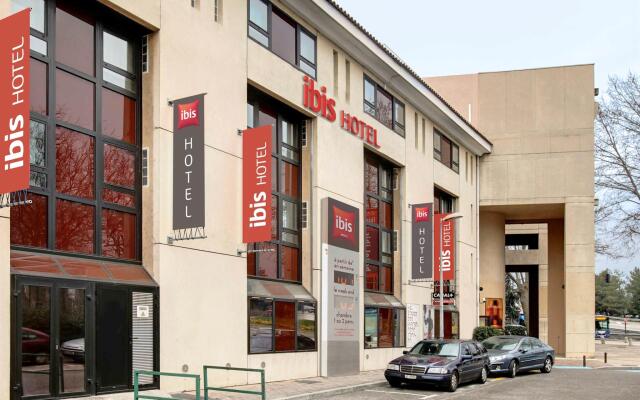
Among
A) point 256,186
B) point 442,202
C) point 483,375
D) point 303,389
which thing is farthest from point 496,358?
point 442,202

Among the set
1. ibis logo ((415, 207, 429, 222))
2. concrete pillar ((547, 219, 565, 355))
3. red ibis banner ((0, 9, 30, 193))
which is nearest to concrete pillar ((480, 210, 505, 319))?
concrete pillar ((547, 219, 565, 355))

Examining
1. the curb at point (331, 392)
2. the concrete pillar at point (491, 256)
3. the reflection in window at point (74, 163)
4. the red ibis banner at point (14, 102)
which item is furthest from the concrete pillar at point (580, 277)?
the red ibis banner at point (14, 102)

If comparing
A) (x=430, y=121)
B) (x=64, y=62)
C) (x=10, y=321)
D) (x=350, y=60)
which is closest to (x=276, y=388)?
(x=10, y=321)

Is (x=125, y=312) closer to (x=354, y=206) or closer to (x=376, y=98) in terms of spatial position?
(x=354, y=206)

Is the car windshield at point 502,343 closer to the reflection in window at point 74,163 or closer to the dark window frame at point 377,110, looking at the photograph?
the dark window frame at point 377,110

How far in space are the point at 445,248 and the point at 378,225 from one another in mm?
5518

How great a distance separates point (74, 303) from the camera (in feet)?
47.6

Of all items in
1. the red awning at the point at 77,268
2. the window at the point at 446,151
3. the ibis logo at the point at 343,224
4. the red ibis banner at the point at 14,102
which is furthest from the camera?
the window at the point at 446,151

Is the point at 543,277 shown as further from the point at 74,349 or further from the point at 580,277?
the point at 74,349

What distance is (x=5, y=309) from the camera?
42.3 ft

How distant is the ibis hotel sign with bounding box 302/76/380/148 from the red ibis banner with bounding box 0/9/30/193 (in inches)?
479

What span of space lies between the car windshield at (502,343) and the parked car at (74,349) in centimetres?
1691

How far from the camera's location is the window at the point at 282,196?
21.7 metres

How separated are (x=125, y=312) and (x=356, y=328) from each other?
11.4 m
